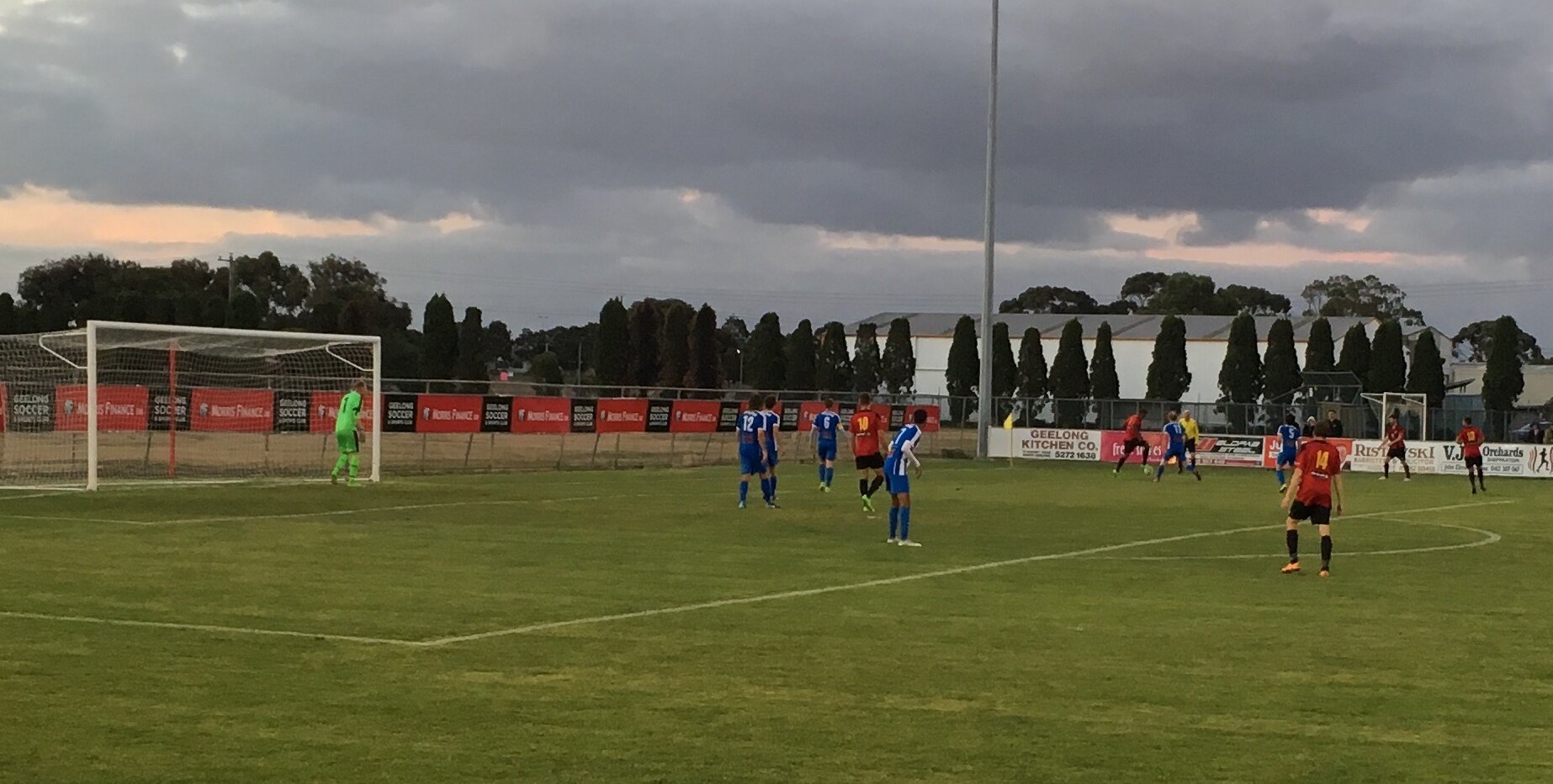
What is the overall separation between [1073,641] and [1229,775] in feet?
16.0

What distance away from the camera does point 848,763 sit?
8.95 meters

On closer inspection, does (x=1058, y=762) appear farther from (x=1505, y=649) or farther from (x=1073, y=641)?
(x=1505, y=649)

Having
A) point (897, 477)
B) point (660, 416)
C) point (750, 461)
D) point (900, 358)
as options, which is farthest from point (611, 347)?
point (897, 477)

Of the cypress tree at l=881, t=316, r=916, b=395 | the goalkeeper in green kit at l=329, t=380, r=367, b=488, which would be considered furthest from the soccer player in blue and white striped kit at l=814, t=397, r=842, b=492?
the cypress tree at l=881, t=316, r=916, b=395

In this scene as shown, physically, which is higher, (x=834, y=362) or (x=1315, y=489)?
(x=834, y=362)

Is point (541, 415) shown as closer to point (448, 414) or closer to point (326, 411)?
point (448, 414)

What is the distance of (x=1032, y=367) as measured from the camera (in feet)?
314

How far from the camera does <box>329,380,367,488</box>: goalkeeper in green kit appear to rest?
108 ft

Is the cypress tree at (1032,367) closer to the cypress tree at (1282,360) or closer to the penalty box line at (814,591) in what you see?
the cypress tree at (1282,360)

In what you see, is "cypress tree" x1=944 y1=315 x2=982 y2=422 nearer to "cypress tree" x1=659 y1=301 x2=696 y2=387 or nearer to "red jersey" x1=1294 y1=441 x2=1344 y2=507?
"cypress tree" x1=659 y1=301 x2=696 y2=387

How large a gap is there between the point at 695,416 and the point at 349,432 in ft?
56.8

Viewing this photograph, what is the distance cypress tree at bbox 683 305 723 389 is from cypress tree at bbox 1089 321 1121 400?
2106cm

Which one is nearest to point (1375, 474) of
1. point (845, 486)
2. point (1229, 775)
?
point (845, 486)

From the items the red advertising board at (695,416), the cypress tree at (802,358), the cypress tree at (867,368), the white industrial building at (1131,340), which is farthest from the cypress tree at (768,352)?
Result: the red advertising board at (695,416)
